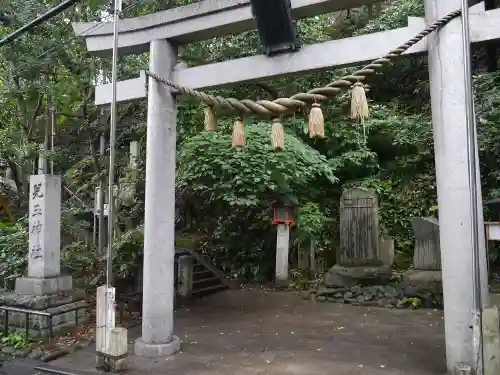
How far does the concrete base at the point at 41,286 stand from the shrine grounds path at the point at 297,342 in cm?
145

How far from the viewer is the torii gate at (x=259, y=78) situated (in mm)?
4438

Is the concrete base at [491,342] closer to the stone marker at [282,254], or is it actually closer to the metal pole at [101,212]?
the stone marker at [282,254]

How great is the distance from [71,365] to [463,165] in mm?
5394

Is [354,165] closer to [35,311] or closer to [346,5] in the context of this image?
[346,5]

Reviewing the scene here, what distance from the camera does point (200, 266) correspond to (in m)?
11.5

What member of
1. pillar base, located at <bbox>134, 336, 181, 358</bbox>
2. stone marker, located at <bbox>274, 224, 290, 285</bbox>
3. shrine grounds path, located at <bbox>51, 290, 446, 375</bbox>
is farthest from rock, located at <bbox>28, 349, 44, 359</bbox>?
stone marker, located at <bbox>274, 224, 290, 285</bbox>

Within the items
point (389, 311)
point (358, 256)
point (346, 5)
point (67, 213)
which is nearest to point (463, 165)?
point (346, 5)

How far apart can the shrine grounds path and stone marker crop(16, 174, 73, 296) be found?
154 cm

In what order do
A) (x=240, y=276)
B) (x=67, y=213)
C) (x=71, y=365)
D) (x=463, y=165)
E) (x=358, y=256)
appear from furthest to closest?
(x=240, y=276) < (x=67, y=213) < (x=358, y=256) < (x=71, y=365) < (x=463, y=165)

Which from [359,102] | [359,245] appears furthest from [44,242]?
[359,245]

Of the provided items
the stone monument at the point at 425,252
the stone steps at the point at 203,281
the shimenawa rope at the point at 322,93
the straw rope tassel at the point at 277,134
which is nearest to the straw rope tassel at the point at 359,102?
the shimenawa rope at the point at 322,93

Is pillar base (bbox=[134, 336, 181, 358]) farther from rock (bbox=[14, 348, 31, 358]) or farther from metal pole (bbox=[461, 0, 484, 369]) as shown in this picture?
metal pole (bbox=[461, 0, 484, 369])

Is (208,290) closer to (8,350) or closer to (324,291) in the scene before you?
(324,291)

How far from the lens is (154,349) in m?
5.54
